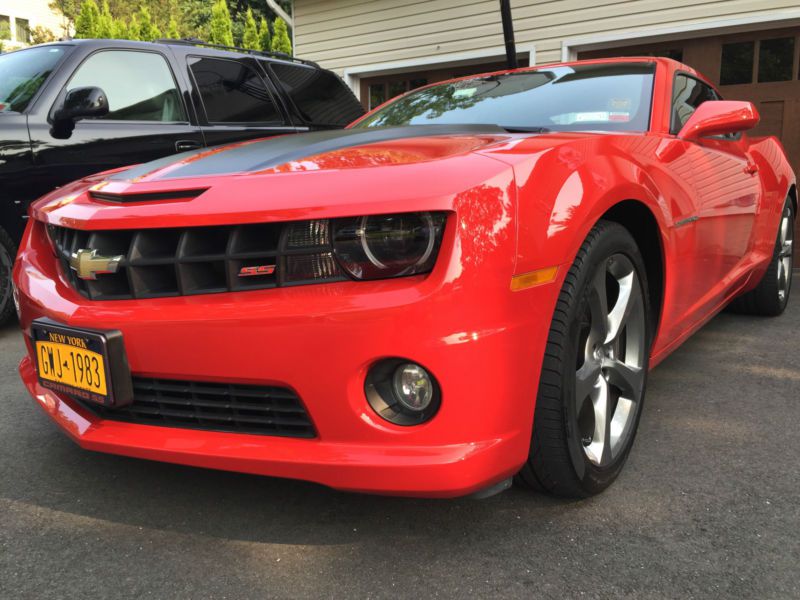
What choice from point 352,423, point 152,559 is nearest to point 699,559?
point 352,423

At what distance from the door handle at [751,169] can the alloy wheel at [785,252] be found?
2.76 feet

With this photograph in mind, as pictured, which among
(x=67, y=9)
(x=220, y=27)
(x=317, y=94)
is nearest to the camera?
(x=317, y=94)

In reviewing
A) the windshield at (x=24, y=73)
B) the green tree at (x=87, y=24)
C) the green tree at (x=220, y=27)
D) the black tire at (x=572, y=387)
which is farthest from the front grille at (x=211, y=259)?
the green tree at (x=87, y=24)

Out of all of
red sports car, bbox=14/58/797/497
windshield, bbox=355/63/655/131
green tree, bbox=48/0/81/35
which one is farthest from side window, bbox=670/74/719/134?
green tree, bbox=48/0/81/35

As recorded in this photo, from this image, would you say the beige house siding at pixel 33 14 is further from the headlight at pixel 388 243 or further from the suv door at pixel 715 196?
the headlight at pixel 388 243

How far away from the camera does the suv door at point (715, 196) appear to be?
2.60 metres

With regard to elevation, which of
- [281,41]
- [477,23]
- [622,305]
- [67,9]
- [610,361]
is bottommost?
[610,361]

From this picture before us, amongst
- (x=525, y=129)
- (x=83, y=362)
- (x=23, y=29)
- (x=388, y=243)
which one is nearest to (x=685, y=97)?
(x=525, y=129)

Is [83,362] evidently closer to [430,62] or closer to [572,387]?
[572,387]

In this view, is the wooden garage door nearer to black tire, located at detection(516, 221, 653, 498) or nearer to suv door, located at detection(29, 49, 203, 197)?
suv door, located at detection(29, 49, 203, 197)

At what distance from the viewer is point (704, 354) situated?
140 inches

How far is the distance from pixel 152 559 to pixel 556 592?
0.97 m

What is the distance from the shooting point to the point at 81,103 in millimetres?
3875

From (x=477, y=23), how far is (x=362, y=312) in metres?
7.39
